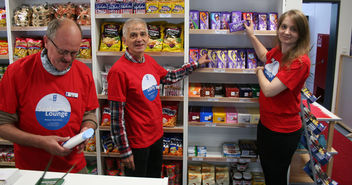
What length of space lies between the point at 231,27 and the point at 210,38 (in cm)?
47

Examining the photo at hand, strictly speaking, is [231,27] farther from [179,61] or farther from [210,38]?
[179,61]

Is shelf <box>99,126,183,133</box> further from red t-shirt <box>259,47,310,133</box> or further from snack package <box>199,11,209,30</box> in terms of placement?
snack package <box>199,11,209,30</box>

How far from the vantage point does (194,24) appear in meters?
3.14

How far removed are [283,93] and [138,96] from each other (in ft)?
4.22

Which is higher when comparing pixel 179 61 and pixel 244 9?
pixel 244 9

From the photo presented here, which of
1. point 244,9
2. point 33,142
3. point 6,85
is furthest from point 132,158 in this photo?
point 244,9

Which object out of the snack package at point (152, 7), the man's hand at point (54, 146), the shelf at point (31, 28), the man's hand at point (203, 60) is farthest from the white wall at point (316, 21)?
the man's hand at point (54, 146)

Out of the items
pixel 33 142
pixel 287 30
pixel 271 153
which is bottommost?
pixel 271 153

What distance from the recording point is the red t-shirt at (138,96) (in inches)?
95.2

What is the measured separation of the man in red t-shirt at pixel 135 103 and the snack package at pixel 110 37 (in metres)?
0.67

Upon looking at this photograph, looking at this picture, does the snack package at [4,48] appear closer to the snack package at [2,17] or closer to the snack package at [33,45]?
the snack package at [2,17]

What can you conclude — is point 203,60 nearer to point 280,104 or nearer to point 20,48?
point 280,104

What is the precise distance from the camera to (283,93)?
8.46 ft

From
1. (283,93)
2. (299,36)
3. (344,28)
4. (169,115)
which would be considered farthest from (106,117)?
(344,28)
